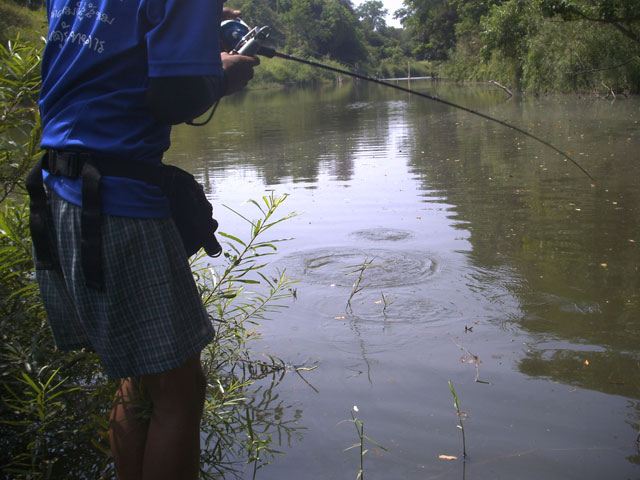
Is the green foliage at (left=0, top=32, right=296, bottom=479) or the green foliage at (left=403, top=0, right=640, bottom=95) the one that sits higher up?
the green foliage at (left=403, top=0, right=640, bottom=95)

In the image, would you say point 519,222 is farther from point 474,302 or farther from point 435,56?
point 435,56

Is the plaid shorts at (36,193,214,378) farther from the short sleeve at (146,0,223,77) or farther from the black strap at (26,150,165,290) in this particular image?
the short sleeve at (146,0,223,77)

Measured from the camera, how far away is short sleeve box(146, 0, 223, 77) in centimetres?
175

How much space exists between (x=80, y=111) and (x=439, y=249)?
4.41 metres

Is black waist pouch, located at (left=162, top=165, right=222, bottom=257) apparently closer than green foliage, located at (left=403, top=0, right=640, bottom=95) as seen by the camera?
Yes

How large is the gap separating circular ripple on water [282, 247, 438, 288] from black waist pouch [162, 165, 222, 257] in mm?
2951

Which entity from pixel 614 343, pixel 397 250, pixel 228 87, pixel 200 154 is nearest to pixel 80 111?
pixel 228 87

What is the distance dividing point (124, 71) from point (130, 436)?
1.09 m

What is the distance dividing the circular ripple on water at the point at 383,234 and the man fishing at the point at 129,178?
4476 mm

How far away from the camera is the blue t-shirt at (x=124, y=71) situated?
5.78 ft

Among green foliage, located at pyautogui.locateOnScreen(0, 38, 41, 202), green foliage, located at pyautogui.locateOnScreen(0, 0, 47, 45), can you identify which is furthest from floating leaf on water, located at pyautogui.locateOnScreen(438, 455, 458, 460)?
green foliage, located at pyautogui.locateOnScreen(0, 0, 47, 45)

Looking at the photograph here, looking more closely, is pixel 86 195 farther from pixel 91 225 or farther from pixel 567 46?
pixel 567 46

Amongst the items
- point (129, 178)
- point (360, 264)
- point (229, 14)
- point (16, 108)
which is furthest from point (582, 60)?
point (129, 178)

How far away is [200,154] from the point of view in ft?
45.8
